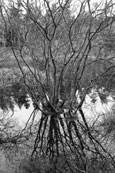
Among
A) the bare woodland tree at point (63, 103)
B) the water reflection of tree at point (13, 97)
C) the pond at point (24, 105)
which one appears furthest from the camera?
the water reflection of tree at point (13, 97)

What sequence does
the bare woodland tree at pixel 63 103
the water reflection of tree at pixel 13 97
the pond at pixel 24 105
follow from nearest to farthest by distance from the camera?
the bare woodland tree at pixel 63 103 < the pond at pixel 24 105 < the water reflection of tree at pixel 13 97

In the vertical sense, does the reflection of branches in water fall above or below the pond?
below

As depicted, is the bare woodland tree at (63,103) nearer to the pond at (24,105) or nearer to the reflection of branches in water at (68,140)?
the reflection of branches in water at (68,140)

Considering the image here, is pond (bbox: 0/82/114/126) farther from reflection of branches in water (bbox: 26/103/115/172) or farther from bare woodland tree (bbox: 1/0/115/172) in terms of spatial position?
reflection of branches in water (bbox: 26/103/115/172)

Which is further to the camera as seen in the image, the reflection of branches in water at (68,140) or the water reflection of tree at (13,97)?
the water reflection of tree at (13,97)

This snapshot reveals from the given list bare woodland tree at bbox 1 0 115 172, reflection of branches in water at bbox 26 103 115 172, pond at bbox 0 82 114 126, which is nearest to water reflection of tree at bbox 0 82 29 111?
pond at bbox 0 82 114 126

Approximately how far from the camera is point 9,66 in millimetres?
7805

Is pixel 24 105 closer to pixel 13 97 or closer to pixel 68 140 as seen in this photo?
pixel 13 97

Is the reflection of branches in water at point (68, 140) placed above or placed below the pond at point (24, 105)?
below

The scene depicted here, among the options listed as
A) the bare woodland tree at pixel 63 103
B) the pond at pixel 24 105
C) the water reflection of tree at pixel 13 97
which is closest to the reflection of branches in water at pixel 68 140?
the bare woodland tree at pixel 63 103

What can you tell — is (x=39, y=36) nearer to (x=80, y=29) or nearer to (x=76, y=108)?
(x=80, y=29)

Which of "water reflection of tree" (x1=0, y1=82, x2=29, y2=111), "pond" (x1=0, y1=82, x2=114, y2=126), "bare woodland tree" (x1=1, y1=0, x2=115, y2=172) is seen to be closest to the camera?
"bare woodland tree" (x1=1, y1=0, x2=115, y2=172)

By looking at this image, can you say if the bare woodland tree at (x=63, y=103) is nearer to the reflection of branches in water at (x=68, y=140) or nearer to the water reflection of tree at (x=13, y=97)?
the reflection of branches in water at (x=68, y=140)

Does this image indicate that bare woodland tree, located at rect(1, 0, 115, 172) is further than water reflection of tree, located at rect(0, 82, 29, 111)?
No
